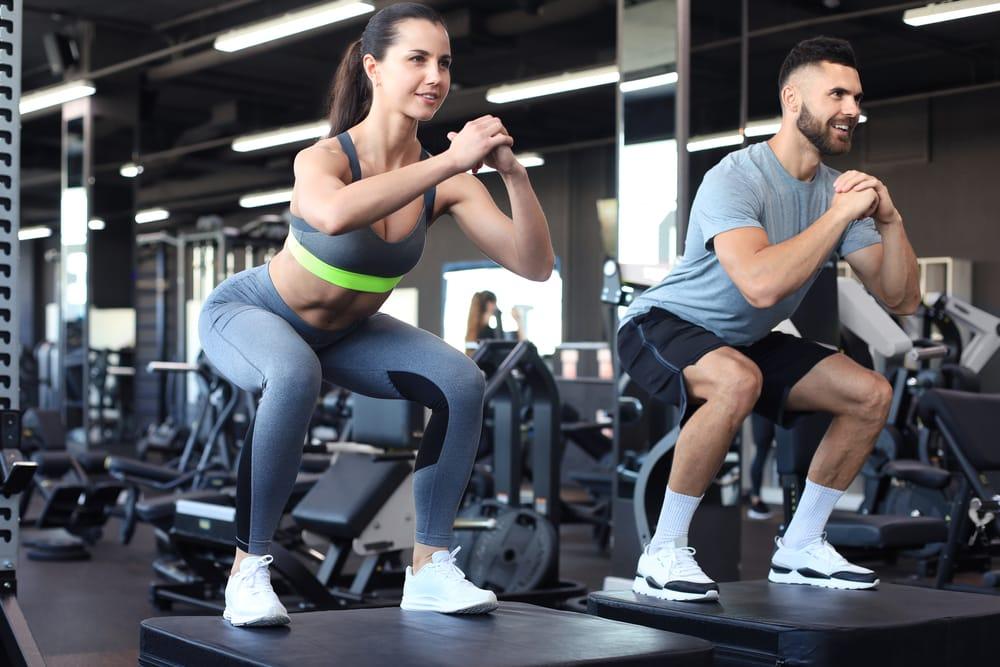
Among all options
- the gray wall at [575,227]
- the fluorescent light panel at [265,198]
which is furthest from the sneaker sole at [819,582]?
the fluorescent light panel at [265,198]

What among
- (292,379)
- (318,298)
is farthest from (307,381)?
(318,298)

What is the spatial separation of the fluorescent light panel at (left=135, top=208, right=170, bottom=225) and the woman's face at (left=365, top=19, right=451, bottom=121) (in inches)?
652

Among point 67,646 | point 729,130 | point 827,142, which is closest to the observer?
point 827,142

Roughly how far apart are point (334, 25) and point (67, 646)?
7.76m

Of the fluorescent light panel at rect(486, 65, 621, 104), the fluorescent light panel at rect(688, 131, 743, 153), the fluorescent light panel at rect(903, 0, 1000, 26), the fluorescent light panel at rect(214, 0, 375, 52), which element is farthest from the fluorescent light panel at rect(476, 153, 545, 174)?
the fluorescent light panel at rect(688, 131, 743, 153)

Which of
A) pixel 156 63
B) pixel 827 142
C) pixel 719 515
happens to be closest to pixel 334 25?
pixel 156 63

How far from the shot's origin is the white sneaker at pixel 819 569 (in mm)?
Answer: 2611

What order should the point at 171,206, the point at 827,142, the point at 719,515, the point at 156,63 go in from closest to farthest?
the point at 827,142
the point at 719,515
the point at 156,63
the point at 171,206

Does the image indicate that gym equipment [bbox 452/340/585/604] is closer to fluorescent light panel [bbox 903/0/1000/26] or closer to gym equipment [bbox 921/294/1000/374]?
gym equipment [bbox 921/294/1000/374]

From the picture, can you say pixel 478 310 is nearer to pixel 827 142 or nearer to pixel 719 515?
→ pixel 719 515

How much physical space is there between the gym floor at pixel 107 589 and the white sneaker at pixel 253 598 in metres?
1.23

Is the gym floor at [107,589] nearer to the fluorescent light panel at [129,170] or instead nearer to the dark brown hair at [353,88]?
the dark brown hair at [353,88]

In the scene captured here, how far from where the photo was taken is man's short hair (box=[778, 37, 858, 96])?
2.52m

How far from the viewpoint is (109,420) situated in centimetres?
1384
